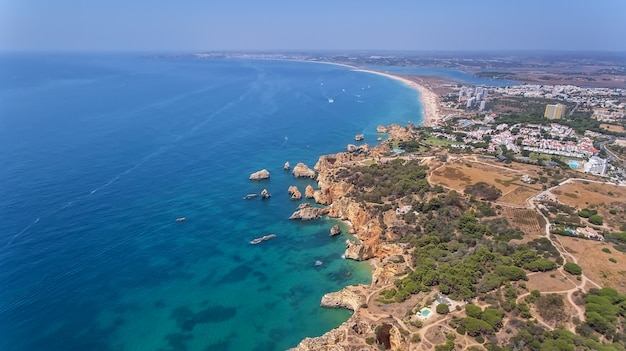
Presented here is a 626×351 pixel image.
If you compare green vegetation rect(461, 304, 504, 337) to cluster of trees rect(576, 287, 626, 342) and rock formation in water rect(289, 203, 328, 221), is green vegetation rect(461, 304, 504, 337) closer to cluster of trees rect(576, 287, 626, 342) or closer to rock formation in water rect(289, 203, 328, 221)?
cluster of trees rect(576, 287, 626, 342)

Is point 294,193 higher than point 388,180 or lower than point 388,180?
lower

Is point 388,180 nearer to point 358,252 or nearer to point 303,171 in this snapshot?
point 303,171

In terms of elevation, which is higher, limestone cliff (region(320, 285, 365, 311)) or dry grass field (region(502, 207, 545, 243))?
dry grass field (region(502, 207, 545, 243))

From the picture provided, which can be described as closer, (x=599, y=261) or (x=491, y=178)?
(x=599, y=261)

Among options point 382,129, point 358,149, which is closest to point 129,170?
point 358,149

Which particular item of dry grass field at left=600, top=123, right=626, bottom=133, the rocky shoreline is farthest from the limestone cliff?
dry grass field at left=600, top=123, right=626, bottom=133

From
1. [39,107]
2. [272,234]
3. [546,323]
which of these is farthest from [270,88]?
[546,323]

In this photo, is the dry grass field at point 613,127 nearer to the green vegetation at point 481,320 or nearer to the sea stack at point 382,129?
the sea stack at point 382,129
